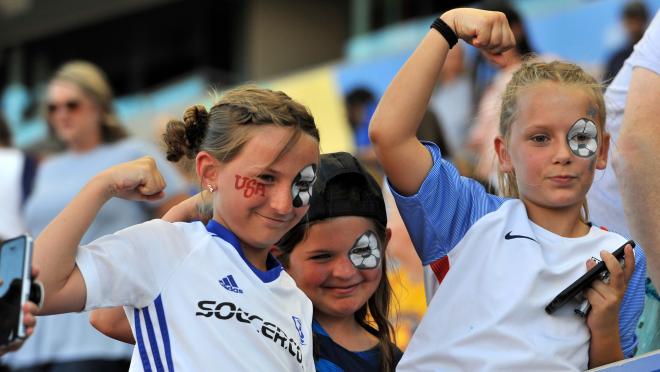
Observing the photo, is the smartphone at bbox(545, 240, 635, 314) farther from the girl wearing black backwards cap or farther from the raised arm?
the girl wearing black backwards cap

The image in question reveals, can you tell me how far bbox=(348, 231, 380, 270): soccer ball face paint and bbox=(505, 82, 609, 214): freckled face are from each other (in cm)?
51

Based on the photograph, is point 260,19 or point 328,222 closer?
point 328,222

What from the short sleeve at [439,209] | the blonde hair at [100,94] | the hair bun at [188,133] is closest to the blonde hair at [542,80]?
the short sleeve at [439,209]

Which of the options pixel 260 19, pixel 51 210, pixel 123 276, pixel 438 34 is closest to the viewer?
pixel 123 276

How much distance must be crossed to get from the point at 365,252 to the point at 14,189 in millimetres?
2811

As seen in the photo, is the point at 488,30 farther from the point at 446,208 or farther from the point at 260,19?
the point at 260,19

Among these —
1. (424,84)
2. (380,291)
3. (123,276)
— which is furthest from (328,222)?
(123,276)

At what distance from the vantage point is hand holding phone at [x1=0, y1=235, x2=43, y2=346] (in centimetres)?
215

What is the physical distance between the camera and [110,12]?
61.1 ft

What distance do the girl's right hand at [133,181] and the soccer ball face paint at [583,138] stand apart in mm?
1037

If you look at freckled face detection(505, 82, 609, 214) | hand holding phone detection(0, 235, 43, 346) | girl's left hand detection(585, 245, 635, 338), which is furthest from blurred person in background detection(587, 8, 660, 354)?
hand holding phone detection(0, 235, 43, 346)

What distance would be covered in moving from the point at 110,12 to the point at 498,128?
53.1ft

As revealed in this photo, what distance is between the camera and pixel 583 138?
2934 millimetres

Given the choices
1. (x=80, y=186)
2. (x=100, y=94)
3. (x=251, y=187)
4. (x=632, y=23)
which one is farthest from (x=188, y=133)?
(x=632, y=23)
